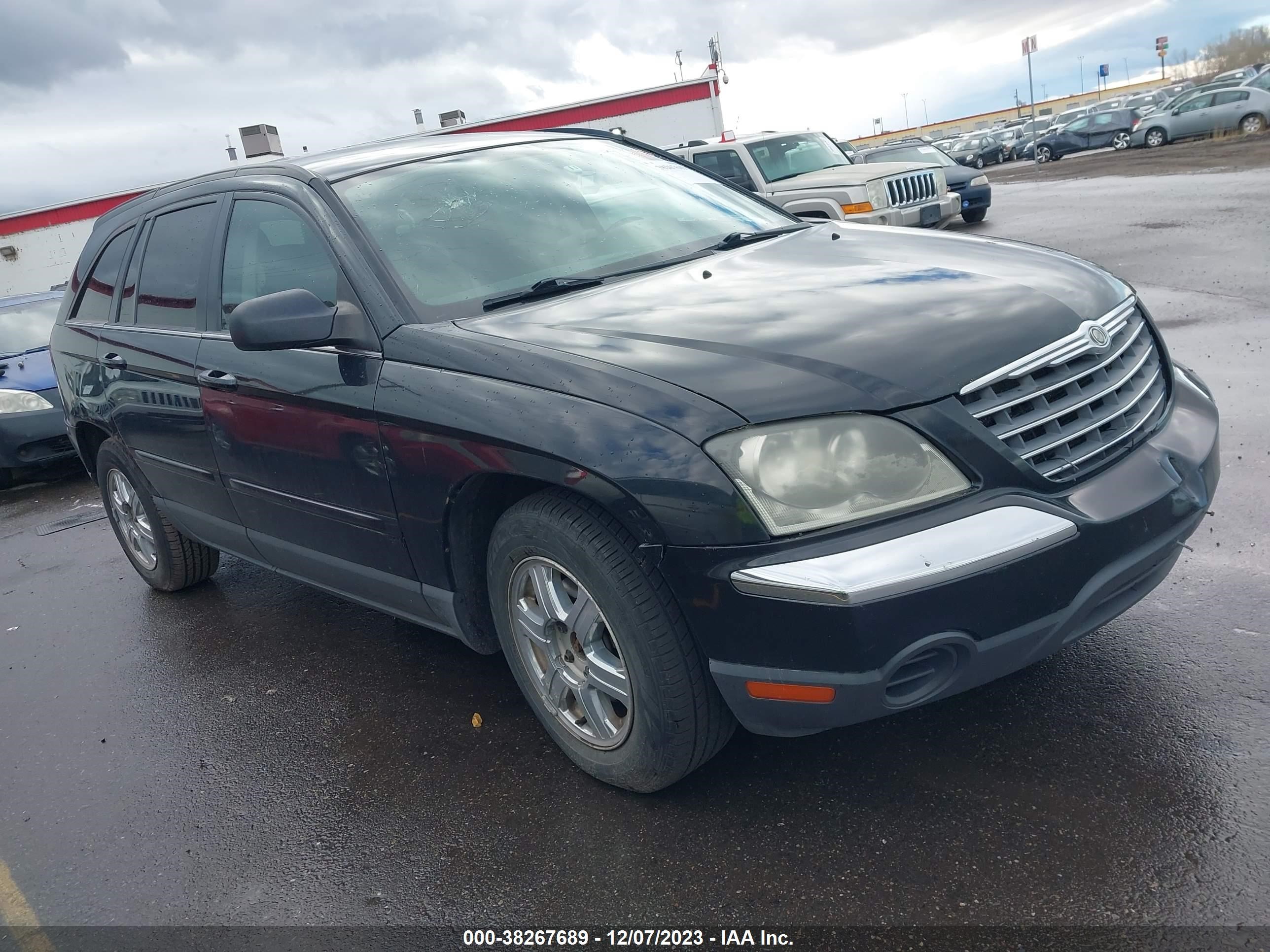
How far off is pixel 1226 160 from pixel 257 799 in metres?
23.1

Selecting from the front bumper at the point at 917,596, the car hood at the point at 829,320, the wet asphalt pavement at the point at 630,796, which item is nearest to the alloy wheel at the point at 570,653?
the wet asphalt pavement at the point at 630,796

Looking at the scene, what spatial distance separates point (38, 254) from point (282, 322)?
3512 centimetres

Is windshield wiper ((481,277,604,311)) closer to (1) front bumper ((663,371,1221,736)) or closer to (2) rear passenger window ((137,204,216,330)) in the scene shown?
(1) front bumper ((663,371,1221,736))

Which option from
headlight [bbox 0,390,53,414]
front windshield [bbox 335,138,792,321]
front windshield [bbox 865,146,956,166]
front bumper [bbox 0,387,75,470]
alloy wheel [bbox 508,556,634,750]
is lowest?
alloy wheel [bbox 508,556,634,750]

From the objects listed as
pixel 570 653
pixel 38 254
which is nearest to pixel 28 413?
pixel 570 653

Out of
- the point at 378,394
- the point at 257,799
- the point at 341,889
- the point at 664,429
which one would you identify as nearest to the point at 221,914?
the point at 341,889

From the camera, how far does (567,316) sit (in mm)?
3023

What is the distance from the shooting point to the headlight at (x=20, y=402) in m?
8.64

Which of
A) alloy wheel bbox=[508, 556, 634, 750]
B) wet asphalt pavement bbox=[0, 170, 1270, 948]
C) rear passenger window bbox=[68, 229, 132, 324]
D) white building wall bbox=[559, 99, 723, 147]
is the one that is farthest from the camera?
white building wall bbox=[559, 99, 723, 147]

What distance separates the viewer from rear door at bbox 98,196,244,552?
4180mm

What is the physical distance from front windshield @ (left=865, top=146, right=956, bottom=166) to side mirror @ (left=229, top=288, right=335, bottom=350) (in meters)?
15.2

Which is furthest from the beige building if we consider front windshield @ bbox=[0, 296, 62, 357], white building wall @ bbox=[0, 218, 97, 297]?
front windshield @ bbox=[0, 296, 62, 357]

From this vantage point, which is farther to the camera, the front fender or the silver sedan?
the silver sedan

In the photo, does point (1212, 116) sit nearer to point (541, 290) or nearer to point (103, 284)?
point (103, 284)
